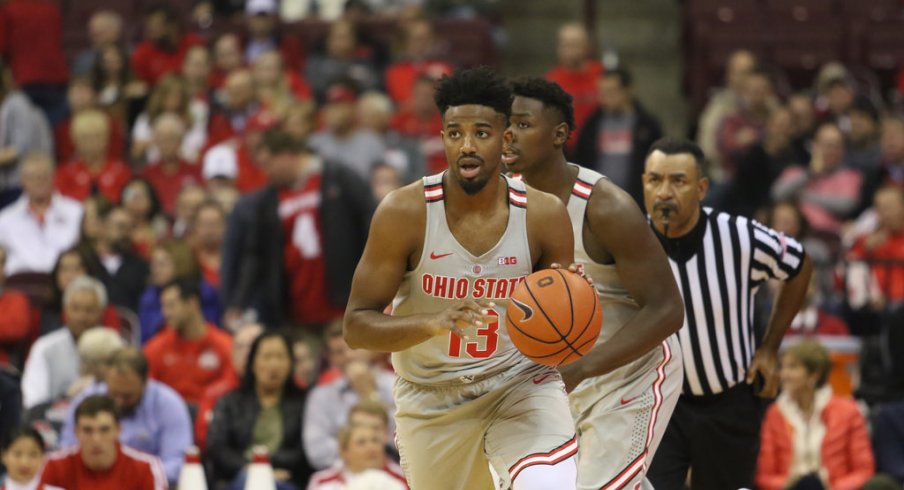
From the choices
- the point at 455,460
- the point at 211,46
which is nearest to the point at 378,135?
the point at 211,46

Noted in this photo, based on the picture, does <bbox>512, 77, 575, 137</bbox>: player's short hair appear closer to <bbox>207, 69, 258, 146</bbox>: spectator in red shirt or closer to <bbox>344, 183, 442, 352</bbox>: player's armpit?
<bbox>344, 183, 442, 352</bbox>: player's armpit

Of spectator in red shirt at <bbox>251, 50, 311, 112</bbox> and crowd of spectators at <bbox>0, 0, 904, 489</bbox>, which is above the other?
spectator in red shirt at <bbox>251, 50, 311, 112</bbox>

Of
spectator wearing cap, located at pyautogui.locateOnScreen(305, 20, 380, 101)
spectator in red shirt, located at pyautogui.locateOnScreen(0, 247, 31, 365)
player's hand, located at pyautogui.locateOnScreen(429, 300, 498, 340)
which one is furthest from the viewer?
spectator wearing cap, located at pyautogui.locateOnScreen(305, 20, 380, 101)

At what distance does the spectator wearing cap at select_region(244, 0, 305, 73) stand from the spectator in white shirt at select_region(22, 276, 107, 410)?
4.77 metres

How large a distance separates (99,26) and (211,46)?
1098mm

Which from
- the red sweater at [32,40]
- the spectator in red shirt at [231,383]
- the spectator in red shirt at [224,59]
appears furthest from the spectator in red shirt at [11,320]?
the red sweater at [32,40]

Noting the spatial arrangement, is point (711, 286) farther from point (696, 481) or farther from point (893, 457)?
point (893, 457)

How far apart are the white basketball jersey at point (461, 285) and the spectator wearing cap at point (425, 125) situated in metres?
7.16

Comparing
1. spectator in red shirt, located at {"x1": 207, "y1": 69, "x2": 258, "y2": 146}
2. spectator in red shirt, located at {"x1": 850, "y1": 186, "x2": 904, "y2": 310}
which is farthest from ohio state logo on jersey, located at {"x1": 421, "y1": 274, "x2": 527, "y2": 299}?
spectator in red shirt, located at {"x1": 207, "y1": 69, "x2": 258, "y2": 146}

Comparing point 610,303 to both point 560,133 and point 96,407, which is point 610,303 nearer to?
point 560,133

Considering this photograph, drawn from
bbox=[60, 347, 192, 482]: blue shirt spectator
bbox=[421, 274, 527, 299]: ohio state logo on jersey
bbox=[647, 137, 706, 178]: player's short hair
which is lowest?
bbox=[60, 347, 192, 482]: blue shirt spectator

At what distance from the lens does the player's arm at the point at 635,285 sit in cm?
589

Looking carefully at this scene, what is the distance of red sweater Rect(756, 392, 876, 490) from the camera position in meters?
9.34

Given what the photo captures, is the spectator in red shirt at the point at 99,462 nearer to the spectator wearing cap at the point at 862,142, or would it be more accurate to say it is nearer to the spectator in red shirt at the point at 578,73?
the spectator in red shirt at the point at 578,73
